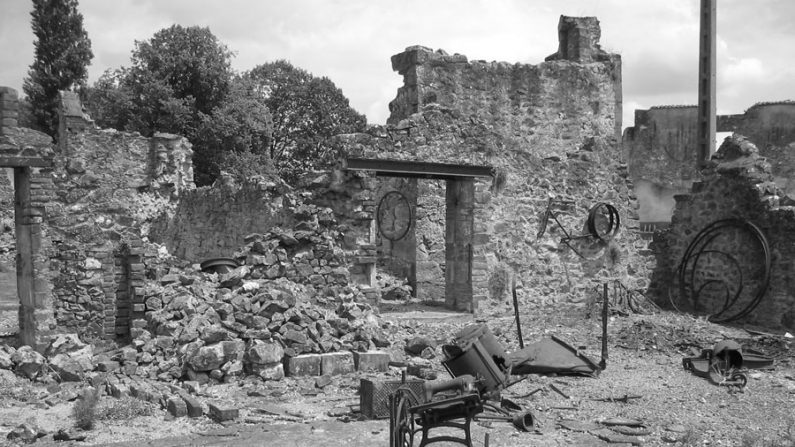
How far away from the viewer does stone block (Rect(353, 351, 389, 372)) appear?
929cm

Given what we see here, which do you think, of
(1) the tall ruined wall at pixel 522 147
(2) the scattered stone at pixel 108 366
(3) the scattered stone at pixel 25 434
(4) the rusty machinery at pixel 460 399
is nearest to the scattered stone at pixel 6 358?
(2) the scattered stone at pixel 108 366

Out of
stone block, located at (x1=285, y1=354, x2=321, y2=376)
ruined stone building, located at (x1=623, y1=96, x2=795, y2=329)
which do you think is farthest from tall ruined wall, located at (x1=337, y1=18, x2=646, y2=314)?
stone block, located at (x1=285, y1=354, x2=321, y2=376)

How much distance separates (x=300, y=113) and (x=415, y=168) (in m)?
18.2

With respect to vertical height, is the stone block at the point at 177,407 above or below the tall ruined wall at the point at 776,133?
below

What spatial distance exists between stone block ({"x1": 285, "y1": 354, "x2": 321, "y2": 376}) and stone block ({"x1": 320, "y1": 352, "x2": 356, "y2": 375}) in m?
0.06

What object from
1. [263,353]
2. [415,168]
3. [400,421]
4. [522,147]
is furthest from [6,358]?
[522,147]

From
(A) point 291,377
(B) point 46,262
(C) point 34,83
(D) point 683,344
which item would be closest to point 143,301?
(B) point 46,262

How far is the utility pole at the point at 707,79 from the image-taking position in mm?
17578

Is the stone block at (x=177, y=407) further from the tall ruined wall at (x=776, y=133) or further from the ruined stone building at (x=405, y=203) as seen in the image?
the tall ruined wall at (x=776, y=133)

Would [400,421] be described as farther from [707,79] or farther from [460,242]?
[707,79]

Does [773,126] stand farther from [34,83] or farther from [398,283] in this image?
[34,83]

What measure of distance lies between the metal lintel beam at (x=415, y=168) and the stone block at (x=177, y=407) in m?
5.48

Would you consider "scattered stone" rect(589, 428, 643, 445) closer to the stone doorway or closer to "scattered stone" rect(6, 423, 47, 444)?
"scattered stone" rect(6, 423, 47, 444)

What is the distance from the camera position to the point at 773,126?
30766 millimetres
